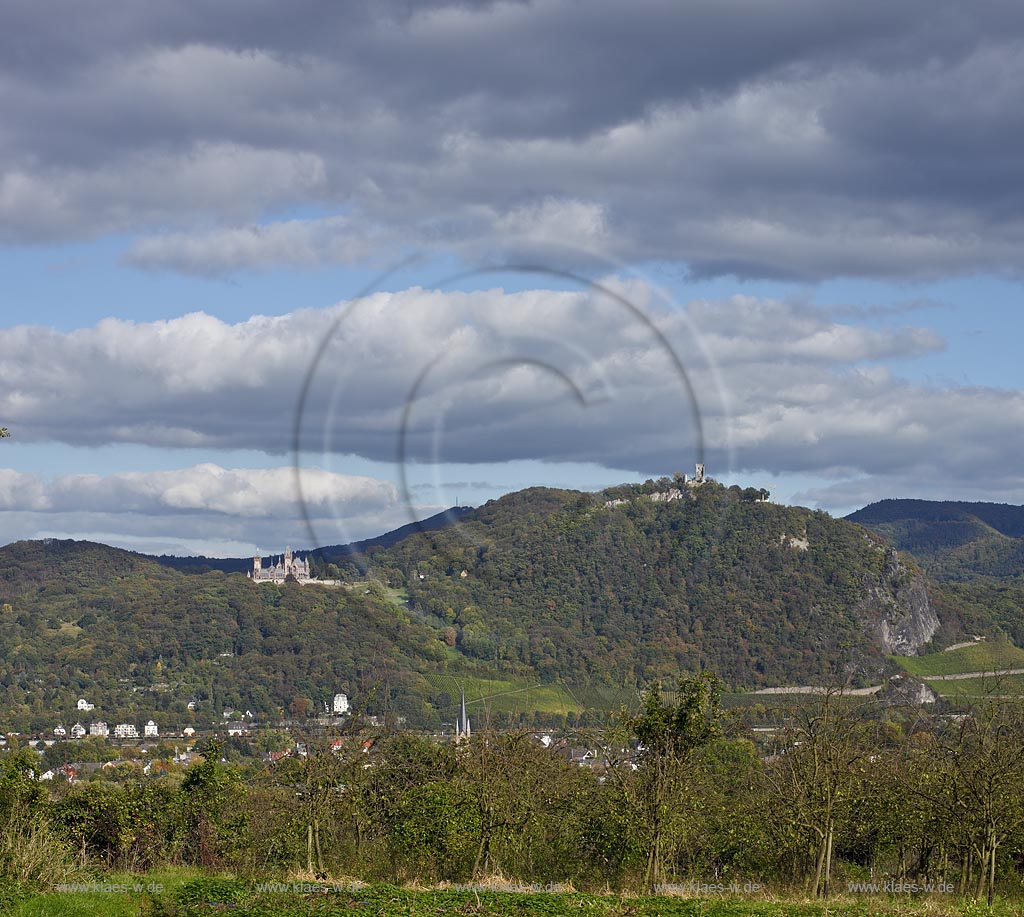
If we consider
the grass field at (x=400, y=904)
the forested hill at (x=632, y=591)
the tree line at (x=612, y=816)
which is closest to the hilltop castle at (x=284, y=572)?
the forested hill at (x=632, y=591)

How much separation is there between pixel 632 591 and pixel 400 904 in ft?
366

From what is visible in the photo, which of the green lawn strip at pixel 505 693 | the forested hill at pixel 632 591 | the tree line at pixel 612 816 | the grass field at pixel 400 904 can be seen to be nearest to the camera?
the grass field at pixel 400 904

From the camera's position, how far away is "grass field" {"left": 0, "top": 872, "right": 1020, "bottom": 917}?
21.1m

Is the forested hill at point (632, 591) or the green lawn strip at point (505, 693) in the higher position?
the forested hill at point (632, 591)

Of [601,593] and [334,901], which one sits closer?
[334,901]

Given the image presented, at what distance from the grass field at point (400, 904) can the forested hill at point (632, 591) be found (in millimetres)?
23916

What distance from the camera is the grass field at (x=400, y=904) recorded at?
21122mm

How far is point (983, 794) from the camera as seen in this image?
2953 cm

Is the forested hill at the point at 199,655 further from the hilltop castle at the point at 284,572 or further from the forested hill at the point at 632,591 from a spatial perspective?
the forested hill at the point at 632,591

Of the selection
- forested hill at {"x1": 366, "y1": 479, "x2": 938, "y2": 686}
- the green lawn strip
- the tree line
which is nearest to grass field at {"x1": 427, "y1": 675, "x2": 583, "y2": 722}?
the green lawn strip

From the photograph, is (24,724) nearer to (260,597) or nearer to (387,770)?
(260,597)

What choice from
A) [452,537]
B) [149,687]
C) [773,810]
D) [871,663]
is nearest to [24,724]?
[149,687]

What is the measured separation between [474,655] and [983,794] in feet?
249

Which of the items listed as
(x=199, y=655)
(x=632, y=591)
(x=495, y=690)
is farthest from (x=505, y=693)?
(x=199, y=655)
